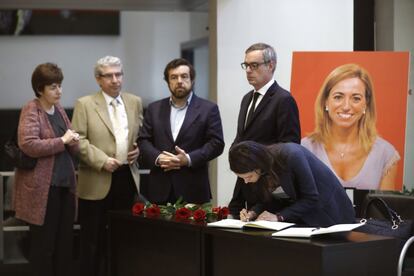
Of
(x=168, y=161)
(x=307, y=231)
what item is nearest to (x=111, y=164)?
(x=168, y=161)

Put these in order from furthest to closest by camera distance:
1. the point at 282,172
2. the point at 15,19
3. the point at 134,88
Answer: the point at 134,88 → the point at 15,19 → the point at 282,172

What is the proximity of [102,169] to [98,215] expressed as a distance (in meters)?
0.36

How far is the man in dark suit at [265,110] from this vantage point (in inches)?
208

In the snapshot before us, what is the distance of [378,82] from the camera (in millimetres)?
6336

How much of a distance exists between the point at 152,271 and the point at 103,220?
1.33 m

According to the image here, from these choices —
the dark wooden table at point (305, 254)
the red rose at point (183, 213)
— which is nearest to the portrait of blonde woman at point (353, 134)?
the red rose at point (183, 213)

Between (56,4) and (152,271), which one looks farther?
(56,4)

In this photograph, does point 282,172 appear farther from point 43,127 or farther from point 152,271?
point 43,127

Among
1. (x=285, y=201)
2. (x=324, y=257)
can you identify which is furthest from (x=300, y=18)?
(x=324, y=257)

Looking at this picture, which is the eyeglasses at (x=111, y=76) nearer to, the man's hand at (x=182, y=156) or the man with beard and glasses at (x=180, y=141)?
the man with beard and glasses at (x=180, y=141)

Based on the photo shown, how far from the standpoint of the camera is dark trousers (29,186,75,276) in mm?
5922

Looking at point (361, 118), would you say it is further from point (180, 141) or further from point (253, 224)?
point (253, 224)

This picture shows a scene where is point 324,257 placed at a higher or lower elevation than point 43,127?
lower

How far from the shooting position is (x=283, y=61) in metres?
7.05
